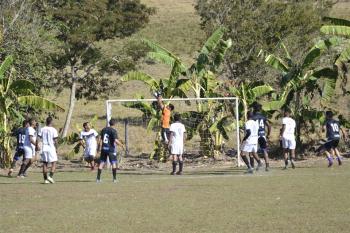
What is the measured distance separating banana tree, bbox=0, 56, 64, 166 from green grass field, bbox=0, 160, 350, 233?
4.92 meters

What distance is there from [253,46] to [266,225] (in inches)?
882

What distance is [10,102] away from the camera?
1076 inches

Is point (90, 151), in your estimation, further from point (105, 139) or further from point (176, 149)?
point (105, 139)

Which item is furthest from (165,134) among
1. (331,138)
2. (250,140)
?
(331,138)

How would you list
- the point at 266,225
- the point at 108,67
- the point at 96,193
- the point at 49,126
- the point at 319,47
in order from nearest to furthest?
the point at 266,225
the point at 96,193
the point at 49,126
the point at 319,47
the point at 108,67

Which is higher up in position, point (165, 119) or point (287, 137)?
point (165, 119)

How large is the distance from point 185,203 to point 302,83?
14.0 m

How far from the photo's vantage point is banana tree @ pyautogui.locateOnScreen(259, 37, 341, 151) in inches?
1045

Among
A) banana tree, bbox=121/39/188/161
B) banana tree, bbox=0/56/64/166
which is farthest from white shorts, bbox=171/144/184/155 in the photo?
banana tree, bbox=0/56/64/166

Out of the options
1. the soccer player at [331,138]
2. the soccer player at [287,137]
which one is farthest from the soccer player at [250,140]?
the soccer player at [331,138]

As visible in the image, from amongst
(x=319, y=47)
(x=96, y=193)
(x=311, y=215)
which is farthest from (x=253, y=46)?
(x=311, y=215)

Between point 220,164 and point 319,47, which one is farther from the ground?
point 319,47

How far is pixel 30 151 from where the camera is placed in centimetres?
2300

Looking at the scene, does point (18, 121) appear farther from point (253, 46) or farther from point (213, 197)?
point (213, 197)
